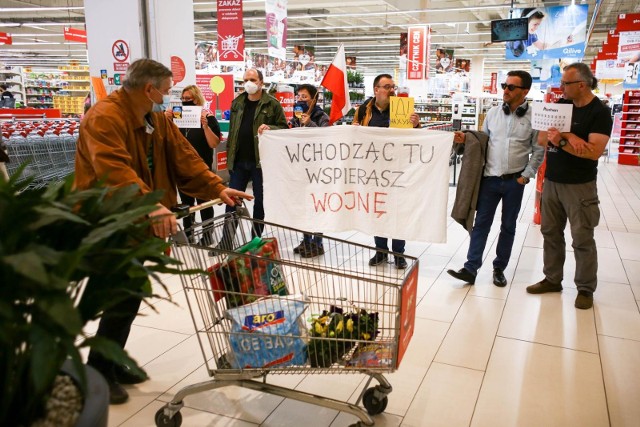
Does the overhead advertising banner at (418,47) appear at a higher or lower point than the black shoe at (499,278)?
higher

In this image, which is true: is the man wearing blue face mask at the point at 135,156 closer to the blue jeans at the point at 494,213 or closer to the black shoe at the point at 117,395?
the black shoe at the point at 117,395

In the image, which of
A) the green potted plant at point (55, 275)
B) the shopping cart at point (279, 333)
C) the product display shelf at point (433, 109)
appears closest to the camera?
the green potted plant at point (55, 275)

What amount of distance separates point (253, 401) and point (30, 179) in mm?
1703

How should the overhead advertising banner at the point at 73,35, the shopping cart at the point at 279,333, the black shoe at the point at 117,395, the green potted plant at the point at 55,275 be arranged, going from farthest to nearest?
the overhead advertising banner at the point at 73,35, the black shoe at the point at 117,395, the shopping cart at the point at 279,333, the green potted plant at the point at 55,275

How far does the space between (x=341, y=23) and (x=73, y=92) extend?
11514 mm

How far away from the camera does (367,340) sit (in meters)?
2.14

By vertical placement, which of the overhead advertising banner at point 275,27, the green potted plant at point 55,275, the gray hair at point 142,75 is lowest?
the green potted plant at point 55,275

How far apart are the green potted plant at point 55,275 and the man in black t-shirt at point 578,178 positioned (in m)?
3.19

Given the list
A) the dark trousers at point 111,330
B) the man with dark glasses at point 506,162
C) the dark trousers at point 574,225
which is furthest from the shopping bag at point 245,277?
the dark trousers at point 574,225

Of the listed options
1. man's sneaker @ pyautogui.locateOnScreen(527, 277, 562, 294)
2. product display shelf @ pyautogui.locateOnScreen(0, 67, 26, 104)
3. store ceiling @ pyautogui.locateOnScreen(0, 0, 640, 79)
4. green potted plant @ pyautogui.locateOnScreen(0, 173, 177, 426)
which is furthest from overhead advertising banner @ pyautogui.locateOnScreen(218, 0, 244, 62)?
product display shelf @ pyautogui.locateOnScreen(0, 67, 26, 104)

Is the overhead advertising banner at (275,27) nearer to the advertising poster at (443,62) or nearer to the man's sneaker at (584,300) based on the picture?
the man's sneaker at (584,300)

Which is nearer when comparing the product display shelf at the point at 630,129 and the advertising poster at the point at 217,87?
the advertising poster at the point at 217,87

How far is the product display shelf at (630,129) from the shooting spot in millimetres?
13305

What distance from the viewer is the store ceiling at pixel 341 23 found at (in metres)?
15.9
